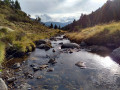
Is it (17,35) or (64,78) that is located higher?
(17,35)

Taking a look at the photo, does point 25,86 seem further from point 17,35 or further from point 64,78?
point 17,35

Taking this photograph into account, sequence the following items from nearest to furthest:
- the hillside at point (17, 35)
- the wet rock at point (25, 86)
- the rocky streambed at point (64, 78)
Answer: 1. the wet rock at point (25, 86)
2. the rocky streambed at point (64, 78)
3. the hillside at point (17, 35)

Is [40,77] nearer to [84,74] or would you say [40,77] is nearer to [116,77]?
[84,74]

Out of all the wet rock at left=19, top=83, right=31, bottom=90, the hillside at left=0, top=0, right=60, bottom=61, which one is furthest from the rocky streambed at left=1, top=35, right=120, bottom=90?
the hillside at left=0, top=0, right=60, bottom=61

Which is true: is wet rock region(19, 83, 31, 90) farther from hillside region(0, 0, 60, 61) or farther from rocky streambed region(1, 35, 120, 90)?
hillside region(0, 0, 60, 61)

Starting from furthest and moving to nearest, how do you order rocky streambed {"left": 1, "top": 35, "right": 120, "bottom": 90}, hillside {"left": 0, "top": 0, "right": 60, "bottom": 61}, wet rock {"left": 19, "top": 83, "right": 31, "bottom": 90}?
hillside {"left": 0, "top": 0, "right": 60, "bottom": 61}, rocky streambed {"left": 1, "top": 35, "right": 120, "bottom": 90}, wet rock {"left": 19, "top": 83, "right": 31, "bottom": 90}

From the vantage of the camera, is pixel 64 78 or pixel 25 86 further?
pixel 64 78

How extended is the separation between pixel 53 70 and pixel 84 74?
2598 mm

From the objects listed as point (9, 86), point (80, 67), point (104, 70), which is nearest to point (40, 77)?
point (9, 86)

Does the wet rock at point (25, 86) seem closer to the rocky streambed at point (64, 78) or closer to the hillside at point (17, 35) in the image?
the rocky streambed at point (64, 78)

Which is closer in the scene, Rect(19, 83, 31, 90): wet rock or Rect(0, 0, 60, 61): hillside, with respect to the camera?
Rect(19, 83, 31, 90): wet rock

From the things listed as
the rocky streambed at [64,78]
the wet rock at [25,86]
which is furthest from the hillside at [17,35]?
the wet rock at [25,86]

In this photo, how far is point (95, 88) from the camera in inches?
235

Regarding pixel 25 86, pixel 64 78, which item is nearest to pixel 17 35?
pixel 25 86
